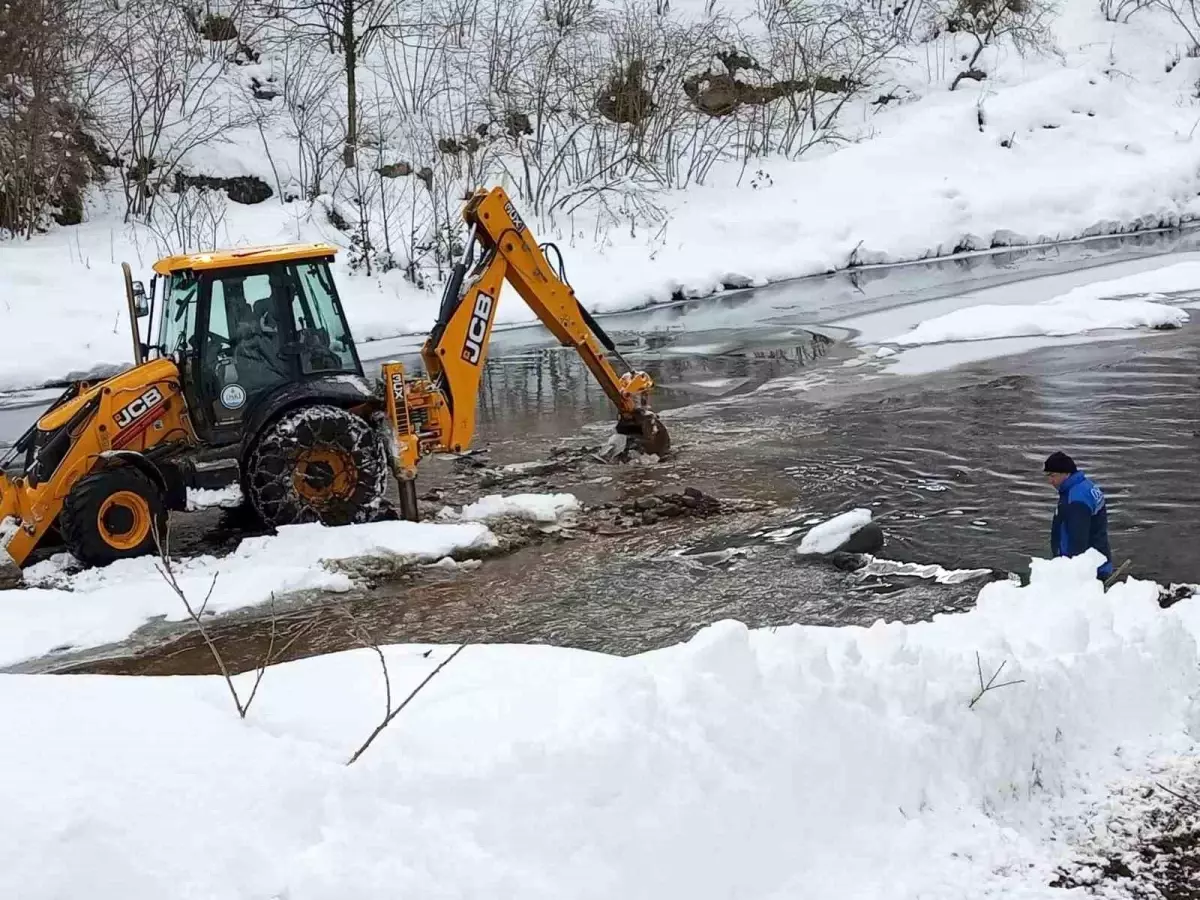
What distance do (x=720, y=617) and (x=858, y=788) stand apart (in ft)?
9.77

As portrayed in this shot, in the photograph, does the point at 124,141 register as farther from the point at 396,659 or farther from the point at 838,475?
the point at 396,659

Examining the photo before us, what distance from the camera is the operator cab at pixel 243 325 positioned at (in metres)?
8.06

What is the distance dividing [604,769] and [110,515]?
518cm

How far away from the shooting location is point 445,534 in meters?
8.38

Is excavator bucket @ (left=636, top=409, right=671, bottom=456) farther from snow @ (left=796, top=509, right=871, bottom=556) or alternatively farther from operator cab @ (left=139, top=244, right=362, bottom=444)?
operator cab @ (left=139, top=244, right=362, bottom=444)

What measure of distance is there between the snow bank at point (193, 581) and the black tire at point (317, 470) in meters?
0.18

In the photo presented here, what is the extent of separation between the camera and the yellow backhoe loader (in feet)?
25.4

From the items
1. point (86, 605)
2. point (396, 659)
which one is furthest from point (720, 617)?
point (86, 605)

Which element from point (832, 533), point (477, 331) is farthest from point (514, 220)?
point (832, 533)

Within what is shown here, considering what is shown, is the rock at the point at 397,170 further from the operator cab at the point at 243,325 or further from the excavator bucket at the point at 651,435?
the operator cab at the point at 243,325

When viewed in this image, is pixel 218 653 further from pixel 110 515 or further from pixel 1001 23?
pixel 1001 23

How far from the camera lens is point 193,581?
7586 mm

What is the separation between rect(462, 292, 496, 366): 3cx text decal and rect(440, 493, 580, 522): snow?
1.11 meters

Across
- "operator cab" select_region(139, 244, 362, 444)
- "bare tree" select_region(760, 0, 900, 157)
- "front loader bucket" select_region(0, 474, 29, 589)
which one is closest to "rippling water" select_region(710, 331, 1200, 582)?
"operator cab" select_region(139, 244, 362, 444)
